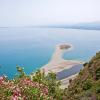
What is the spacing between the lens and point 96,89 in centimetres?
3319

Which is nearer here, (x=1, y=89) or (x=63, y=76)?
(x=1, y=89)

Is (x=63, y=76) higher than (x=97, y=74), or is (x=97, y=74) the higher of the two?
(x=97, y=74)

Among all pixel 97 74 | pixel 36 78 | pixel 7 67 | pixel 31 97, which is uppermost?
pixel 31 97

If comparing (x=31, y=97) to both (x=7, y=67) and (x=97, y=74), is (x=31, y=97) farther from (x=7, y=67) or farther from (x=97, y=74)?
(x=7, y=67)

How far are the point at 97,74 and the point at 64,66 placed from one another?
6164cm

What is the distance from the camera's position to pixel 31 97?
549 inches

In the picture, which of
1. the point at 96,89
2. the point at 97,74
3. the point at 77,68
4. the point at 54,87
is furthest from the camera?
the point at 77,68

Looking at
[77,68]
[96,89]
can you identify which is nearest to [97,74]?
[96,89]

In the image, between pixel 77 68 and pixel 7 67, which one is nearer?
pixel 77 68

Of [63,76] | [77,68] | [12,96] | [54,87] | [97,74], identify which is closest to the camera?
[12,96]

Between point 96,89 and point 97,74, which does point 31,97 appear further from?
point 97,74

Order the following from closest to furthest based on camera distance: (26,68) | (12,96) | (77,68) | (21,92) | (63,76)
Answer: (12,96) < (21,92) < (63,76) < (77,68) < (26,68)

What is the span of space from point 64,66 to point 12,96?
304 ft

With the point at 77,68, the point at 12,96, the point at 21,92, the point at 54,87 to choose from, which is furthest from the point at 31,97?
the point at 77,68
